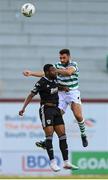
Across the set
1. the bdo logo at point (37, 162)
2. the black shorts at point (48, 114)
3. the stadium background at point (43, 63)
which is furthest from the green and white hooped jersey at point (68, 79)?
the bdo logo at point (37, 162)

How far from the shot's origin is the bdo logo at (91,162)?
2253cm

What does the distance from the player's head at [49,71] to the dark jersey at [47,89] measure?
0.33ft

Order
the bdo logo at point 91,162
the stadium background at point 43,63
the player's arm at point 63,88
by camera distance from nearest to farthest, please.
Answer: the player's arm at point 63,88
the stadium background at point 43,63
the bdo logo at point 91,162

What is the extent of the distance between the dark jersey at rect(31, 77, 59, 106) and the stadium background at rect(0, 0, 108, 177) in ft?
21.3

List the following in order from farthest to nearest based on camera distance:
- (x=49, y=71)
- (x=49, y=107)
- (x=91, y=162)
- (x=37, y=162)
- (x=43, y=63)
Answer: (x=43, y=63) → (x=91, y=162) → (x=37, y=162) → (x=49, y=107) → (x=49, y=71)

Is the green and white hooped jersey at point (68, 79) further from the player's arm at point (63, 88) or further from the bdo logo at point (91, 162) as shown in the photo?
the bdo logo at point (91, 162)

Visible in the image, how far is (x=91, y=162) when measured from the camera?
2270 centimetres

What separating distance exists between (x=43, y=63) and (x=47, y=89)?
9.91 metres

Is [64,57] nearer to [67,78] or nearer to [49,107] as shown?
[67,78]

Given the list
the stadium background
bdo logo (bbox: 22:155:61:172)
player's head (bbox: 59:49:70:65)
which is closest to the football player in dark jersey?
player's head (bbox: 59:49:70:65)

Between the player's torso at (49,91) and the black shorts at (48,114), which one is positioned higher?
the player's torso at (49,91)

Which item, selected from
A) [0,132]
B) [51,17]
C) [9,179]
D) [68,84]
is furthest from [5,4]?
[68,84]

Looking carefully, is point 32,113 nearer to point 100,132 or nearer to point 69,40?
point 100,132

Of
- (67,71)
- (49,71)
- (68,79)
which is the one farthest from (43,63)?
(67,71)
